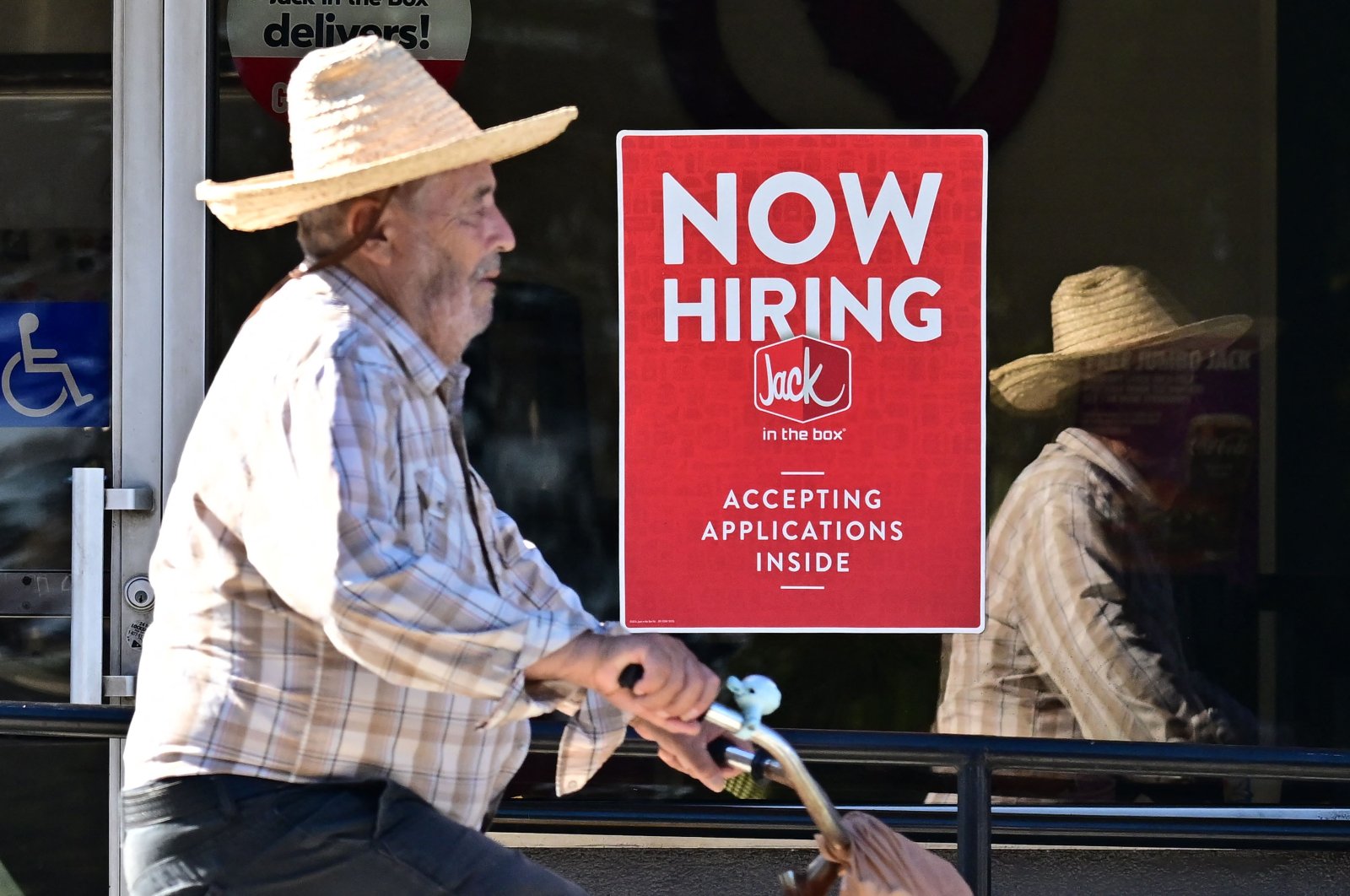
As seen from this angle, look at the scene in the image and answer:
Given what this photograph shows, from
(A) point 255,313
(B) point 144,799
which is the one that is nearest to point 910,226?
(A) point 255,313

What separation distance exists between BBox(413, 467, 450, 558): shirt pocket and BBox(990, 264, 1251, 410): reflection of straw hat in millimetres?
2138

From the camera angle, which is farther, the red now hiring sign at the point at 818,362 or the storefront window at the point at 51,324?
the storefront window at the point at 51,324

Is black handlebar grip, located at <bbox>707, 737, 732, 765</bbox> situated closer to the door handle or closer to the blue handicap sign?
the door handle

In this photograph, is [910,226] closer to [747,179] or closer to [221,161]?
[747,179]

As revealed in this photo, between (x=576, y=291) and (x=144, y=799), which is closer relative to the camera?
(x=144, y=799)

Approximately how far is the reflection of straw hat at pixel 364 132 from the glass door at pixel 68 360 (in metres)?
1.90

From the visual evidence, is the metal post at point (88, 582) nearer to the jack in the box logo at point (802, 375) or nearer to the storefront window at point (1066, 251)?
the storefront window at point (1066, 251)

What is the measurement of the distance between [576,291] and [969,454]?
1.01 meters

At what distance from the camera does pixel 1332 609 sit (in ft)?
12.6

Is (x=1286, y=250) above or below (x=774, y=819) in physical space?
above

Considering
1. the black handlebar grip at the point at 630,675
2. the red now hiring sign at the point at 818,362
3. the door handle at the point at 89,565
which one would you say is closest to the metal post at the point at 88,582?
the door handle at the point at 89,565

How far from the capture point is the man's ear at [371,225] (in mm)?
2016

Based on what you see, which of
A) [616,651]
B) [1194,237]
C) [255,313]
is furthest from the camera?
[1194,237]

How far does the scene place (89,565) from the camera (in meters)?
3.73
